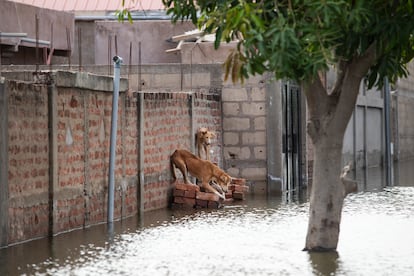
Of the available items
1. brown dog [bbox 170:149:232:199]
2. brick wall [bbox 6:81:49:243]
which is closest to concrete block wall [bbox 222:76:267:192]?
brown dog [bbox 170:149:232:199]

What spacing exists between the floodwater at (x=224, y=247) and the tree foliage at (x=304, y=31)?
1981mm

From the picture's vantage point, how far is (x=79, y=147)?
15172 mm

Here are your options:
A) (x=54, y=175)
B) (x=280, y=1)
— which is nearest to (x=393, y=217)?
(x=54, y=175)

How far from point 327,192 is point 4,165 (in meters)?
3.72

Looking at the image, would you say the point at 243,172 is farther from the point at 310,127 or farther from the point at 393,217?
the point at 310,127

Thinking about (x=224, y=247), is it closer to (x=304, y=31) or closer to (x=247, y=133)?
(x=304, y=31)

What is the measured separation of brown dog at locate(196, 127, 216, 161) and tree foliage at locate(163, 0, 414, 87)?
8782mm

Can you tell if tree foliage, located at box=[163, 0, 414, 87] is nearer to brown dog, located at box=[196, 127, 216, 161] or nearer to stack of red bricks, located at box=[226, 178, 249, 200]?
stack of red bricks, located at box=[226, 178, 249, 200]

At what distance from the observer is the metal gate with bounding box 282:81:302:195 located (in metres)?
22.2

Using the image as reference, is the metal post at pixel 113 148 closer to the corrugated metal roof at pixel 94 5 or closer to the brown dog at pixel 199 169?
the brown dog at pixel 199 169

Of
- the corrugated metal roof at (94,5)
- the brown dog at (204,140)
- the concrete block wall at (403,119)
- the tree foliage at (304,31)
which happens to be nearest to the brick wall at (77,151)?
the brown dog at (204,140)

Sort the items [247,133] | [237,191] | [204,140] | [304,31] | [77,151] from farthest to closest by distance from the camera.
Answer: [247,133]
[204,140]
[237,191]
[77,151]
[304,31]

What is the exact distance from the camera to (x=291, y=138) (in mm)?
22969

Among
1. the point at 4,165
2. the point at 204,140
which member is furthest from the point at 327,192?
the point at 204,140
